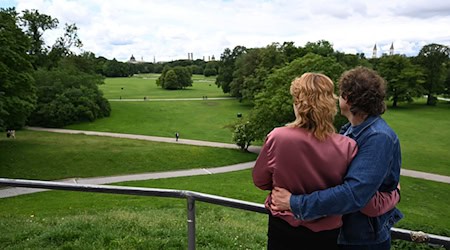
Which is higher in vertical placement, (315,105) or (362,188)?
(315,105)

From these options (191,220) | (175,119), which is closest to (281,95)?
(175,119)

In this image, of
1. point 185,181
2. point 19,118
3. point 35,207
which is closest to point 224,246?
point 35,207

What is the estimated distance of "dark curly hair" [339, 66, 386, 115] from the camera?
2.46m

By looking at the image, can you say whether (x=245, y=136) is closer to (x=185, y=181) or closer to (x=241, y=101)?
(x=185, y=181)

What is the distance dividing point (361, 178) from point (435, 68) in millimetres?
81124

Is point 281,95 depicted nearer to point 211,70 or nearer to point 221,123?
point 221,123

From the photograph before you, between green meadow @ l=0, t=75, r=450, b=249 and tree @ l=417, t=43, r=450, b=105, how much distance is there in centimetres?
498

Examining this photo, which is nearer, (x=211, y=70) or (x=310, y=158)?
(x=310, y=158)

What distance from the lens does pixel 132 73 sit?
149 meters

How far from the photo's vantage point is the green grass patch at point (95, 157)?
86.5ft

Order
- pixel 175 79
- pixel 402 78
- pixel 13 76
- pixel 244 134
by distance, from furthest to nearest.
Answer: pixel 175 79 < pixel 402 78 < pixel 244 134 < pixel 13 76

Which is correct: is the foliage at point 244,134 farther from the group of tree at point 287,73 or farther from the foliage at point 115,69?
the foliage at point 115,69

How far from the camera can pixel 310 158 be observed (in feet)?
7.72

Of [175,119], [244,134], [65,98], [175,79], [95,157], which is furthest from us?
Answer: [175,79]
